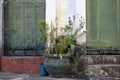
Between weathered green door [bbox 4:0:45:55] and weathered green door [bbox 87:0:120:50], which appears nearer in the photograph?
weathered green door [bbox 87:0:120:50]

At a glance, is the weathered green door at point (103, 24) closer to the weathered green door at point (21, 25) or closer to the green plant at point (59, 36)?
the green plant at point (59, 36)

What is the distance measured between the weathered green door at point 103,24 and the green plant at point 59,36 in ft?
1.31

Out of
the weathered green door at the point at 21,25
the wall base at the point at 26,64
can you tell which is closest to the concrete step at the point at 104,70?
the wall base at the point at 26,64

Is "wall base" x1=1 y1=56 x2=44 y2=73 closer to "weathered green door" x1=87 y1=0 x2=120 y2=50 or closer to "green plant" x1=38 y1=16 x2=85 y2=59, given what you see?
"green plant" x1=38 y1=16 x2=85 y2=59

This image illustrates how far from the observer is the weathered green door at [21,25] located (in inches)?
350

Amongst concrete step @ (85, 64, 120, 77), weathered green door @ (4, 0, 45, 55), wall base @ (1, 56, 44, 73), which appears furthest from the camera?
weathered green door @ (4, 0, 45, 55)

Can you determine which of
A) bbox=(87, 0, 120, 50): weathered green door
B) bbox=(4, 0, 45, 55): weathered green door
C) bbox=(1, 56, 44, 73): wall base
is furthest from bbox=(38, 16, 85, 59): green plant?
bbox=(4, 0, 45, 55): weathered green door

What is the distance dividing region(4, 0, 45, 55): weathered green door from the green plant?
0.70m

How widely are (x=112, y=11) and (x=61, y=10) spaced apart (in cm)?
128

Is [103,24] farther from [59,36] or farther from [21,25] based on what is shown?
[21,25]

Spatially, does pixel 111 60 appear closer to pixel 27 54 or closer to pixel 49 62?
pixel 49 62

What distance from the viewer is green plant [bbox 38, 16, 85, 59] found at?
7880 millimetres

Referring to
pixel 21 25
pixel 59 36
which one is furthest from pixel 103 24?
pixel 21 25

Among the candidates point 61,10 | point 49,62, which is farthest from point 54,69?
point 61,10
